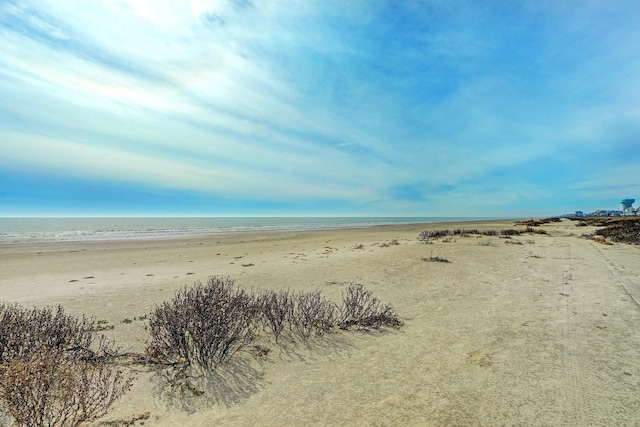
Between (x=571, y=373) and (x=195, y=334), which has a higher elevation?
(x=195, y=334)

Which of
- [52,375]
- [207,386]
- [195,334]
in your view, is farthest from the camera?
[195,334]

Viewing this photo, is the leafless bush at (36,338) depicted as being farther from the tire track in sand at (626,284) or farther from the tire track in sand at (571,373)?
the tire track in sand at (626,284)

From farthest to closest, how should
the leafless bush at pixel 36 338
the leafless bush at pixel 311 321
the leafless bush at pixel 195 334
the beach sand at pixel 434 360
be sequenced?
the leafless bush at pixel 311 321 → the leafless bush at pixel 195 334 → the leafless bush at pixel 36 338 → the beach sand at pixel 434 360

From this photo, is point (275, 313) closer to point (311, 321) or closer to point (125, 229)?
point (311, 321)

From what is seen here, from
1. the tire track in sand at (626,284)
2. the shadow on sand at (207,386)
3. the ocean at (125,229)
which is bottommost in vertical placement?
the shadow on sand at (207,386)

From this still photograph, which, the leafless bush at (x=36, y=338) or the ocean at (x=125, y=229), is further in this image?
the ocean at (x=125, y=229)

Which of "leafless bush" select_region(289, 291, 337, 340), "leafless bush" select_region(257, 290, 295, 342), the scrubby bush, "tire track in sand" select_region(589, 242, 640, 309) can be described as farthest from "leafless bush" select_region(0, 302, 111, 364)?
"tire track in sand" select_region(589, 242, 640, 309)

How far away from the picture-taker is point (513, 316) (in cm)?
661

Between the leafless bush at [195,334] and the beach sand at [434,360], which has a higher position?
the leafless bush at [195,334]

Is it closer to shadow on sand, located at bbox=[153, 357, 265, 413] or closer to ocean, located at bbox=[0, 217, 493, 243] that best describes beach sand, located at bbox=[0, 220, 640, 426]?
shadow on sand, located at bbox=[153, 357, 265, 413]

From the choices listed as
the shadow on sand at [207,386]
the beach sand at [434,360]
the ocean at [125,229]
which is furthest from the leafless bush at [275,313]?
the ocean at [125,229]

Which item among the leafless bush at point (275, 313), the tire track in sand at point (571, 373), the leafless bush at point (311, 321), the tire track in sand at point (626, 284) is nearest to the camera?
the tire track in sand at point (571, 373)

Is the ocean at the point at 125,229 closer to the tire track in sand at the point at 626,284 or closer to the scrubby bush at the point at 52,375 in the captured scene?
the scrubby bush at the point at 52,375

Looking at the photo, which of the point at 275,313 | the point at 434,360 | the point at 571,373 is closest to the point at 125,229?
the point at 275,313
